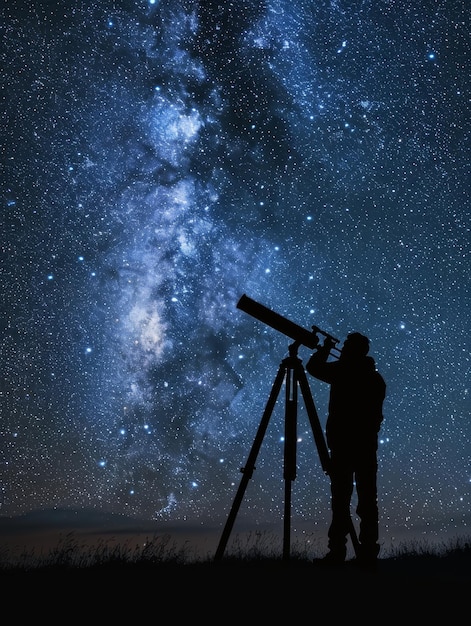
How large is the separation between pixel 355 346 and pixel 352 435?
38.5 inches

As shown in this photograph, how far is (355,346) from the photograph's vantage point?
221 inches

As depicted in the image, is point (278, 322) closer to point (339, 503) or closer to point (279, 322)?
point (279, 322)

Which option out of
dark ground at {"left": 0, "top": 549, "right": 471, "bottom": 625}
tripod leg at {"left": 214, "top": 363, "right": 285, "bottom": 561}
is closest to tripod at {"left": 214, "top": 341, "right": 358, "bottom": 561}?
tripod leg at {"left": 214, "top": 363, "right": 285, "bottom": 561}

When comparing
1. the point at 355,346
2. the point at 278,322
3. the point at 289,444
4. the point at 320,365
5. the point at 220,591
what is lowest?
the point at 220,591

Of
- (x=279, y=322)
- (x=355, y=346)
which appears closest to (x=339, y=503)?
(x=355, y=346)

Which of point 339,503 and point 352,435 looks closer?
point 339,503

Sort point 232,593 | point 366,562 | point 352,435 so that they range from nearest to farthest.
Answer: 1. point 232,593
2. point 366,562
3. point 352,435

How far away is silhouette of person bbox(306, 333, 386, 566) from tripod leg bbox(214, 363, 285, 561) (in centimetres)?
41

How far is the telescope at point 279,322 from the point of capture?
5.58m

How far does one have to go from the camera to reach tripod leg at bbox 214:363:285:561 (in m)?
5.19

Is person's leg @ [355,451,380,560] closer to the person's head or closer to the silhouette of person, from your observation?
the silhouette of person

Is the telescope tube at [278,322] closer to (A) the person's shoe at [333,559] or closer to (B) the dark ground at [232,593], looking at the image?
(A) the person's shoe at [333,559]

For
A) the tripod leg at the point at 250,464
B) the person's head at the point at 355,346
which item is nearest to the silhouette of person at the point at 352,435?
the person's head at the point at 355,346

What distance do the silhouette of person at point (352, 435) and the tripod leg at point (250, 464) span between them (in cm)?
41
